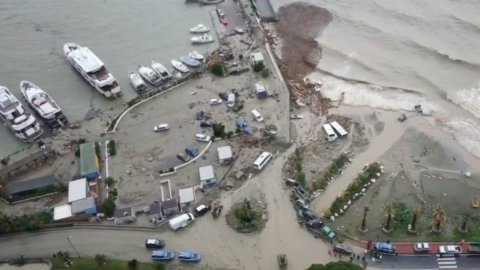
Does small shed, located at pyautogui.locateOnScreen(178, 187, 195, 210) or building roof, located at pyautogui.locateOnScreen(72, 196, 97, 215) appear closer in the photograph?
building roof, located at pyautogui.locateOnScreen(72, 196, 97, 215)

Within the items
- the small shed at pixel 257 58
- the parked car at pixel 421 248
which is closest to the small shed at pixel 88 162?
the small shed at pixel 257 58

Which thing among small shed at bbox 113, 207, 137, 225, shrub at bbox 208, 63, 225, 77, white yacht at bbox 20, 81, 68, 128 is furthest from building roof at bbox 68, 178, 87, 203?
shrub at bbox 208, 63, 225, 77

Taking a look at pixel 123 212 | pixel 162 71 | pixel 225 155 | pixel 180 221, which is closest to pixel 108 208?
pixel 123 212

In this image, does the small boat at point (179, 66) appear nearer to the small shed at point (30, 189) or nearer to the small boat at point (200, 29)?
the small boat at point (200, 29)

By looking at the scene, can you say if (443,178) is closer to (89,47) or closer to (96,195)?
(96,195)

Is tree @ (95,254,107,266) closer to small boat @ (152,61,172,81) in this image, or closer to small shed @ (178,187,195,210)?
small shed @ (178,187,195,210)

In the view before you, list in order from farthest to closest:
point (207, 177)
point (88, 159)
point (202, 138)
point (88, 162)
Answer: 1. point (202, 138)
2. point (88, 159)
3. point (88, 162)
4. point (207, 177)

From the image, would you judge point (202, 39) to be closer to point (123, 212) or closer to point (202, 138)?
point (202, 138)
